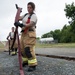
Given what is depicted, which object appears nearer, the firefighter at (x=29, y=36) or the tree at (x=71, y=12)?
the firefighter at (x=29, y=36)

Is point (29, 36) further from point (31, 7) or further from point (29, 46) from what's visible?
point (31, 7)

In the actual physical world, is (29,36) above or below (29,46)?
above

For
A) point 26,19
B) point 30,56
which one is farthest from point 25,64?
point 26,19

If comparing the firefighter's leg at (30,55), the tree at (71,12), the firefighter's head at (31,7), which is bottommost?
the firefighter's leg at (30,55)

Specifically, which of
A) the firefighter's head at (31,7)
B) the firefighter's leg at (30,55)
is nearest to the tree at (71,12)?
the firefighter's head at (31,7)

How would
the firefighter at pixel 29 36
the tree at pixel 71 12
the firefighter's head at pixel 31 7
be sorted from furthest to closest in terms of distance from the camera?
the tree at pixel 71 12
the firefighter's head at pixel 31 7
the firefighter at pixel 29 36

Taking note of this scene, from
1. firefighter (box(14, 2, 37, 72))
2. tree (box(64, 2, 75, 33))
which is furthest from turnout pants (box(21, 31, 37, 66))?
tree (box(64, 2, 75, 33))

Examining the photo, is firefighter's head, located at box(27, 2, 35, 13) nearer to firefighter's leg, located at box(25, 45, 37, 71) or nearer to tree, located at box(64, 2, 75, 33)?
firefighter's leg, located at box(25, 45, 37, 71)

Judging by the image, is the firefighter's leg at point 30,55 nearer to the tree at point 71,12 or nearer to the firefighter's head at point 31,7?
the firefighter's head at point 31,7

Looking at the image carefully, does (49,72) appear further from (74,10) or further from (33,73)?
(74,10)

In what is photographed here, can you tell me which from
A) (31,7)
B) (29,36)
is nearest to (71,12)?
(31,7)

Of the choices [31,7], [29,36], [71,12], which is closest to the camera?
[29,36]

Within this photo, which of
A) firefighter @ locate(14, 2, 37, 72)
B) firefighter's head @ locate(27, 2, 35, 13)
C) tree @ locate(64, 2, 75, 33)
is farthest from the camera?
tree @ locate(64, 2, 75, 33)

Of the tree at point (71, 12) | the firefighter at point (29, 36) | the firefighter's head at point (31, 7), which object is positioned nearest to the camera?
the firefighter at point (29, 36)
